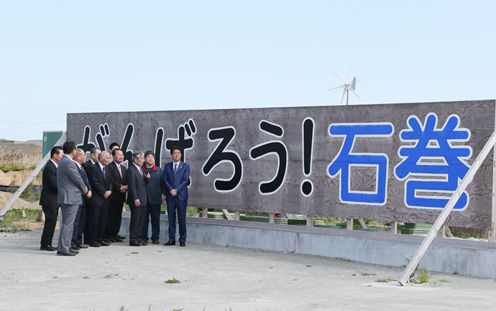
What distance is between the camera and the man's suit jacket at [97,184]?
13.5 meters

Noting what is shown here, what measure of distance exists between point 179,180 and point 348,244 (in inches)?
124

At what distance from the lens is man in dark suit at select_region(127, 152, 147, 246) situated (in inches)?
547

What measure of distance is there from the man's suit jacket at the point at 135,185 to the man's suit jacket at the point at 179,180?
39 cm

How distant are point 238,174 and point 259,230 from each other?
105cm

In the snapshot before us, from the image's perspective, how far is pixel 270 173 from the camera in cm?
1373

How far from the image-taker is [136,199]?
1390cm

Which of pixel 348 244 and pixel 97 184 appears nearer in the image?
pixel 348 244

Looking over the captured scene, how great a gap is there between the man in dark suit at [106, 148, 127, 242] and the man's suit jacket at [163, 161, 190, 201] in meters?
0.76

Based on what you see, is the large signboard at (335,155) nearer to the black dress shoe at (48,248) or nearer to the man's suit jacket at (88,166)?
the man's suit jacket at (88,166)

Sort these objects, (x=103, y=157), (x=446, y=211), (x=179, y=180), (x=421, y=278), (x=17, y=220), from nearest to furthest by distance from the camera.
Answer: (x=421, y=278) → (x=446, y=211) → (x=103, y=157) → (x=179, y=180) → (x=17, y=220)

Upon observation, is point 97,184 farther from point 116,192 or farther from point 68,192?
point 68,192

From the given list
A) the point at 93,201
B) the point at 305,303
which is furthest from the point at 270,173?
the point at 305,303

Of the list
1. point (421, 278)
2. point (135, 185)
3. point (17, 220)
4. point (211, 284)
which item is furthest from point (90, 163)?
point (17, 220)

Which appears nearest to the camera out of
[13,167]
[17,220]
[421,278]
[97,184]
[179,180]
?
[421,278]
